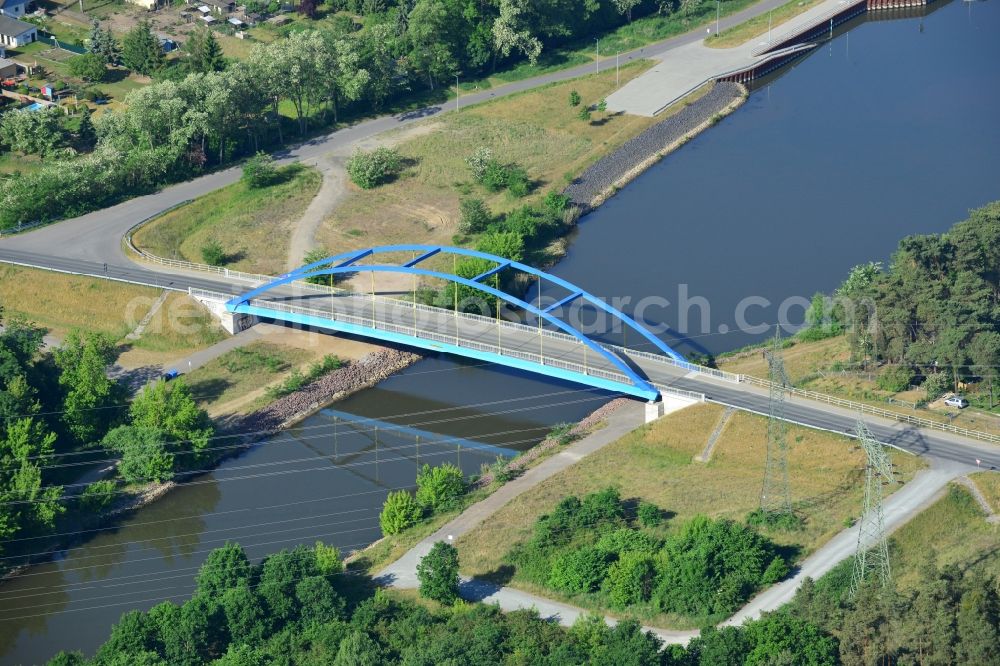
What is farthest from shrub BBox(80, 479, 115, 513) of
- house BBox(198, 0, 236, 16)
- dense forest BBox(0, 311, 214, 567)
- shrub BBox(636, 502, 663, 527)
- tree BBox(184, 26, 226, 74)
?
house BBox(198, 0, 236, 16)

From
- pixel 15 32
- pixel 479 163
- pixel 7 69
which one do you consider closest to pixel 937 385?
pixel 479 163

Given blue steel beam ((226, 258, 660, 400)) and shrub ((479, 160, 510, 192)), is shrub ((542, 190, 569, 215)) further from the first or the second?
blue steel beam ((226, 258, 660, 400))

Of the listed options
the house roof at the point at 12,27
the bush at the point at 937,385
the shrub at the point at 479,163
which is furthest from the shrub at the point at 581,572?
the house roof at the point at 12,27

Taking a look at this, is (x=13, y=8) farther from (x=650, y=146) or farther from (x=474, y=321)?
(x=474, y=321)

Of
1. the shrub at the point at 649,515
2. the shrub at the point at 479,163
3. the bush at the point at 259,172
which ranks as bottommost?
the shrub at the point at 649,515

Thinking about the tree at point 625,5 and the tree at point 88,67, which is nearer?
the tree at point 88,67

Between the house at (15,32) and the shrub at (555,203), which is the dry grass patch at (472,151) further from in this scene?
the house at (15,32)

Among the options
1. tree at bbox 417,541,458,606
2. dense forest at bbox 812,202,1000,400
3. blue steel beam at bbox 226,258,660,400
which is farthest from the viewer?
blue steel beam at bbox 226,258,660,400
